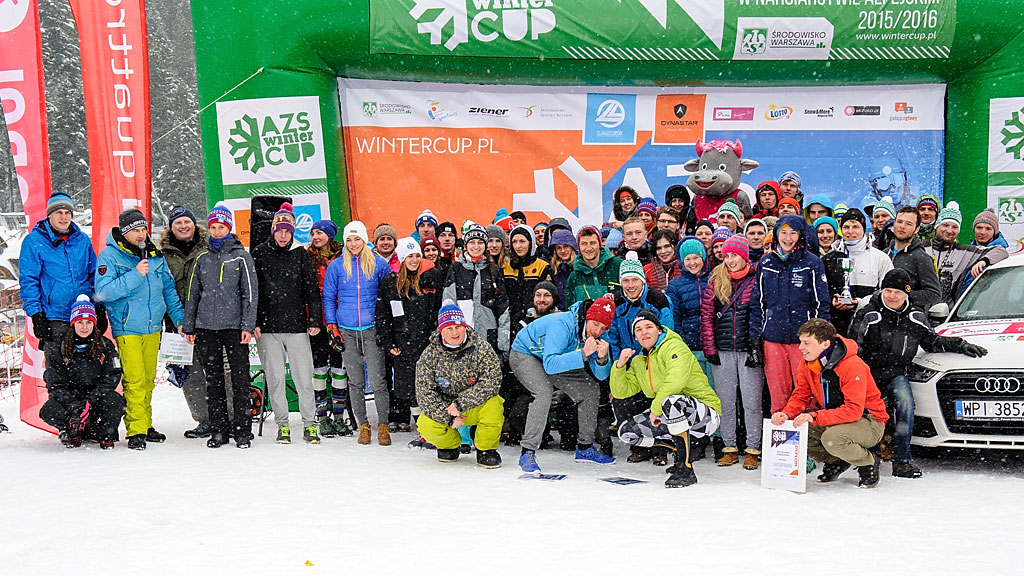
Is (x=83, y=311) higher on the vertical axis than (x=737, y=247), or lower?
lower

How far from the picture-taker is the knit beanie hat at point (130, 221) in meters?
6.67

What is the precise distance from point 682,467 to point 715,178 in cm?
370

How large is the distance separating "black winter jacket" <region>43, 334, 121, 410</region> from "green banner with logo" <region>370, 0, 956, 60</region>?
163 inches

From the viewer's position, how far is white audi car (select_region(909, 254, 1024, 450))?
533 cm

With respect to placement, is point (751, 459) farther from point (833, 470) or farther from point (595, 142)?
point (595, 142)

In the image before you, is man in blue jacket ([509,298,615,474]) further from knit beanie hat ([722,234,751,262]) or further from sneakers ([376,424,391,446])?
sneakers ([376,424,391,446])

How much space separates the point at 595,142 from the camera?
9.33 m

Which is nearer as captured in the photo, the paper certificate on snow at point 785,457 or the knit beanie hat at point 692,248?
the paper certificate on snow at point 785,457

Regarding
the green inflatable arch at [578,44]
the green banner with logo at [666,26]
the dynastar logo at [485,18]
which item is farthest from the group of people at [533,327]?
the dynastar logo at [485,18]

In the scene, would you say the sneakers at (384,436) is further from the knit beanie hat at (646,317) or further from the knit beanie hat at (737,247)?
the knit beanie hat at (737,247)

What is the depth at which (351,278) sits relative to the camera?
7098 millimetres

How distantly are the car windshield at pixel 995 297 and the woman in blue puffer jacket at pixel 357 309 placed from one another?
15.0 feet

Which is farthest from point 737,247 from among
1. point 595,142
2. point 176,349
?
→ point 176,349

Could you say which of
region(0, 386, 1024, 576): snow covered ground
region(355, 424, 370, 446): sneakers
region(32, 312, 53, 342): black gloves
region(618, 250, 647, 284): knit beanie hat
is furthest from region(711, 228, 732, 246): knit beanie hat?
region(32, 312, 53, 342): black gloves
